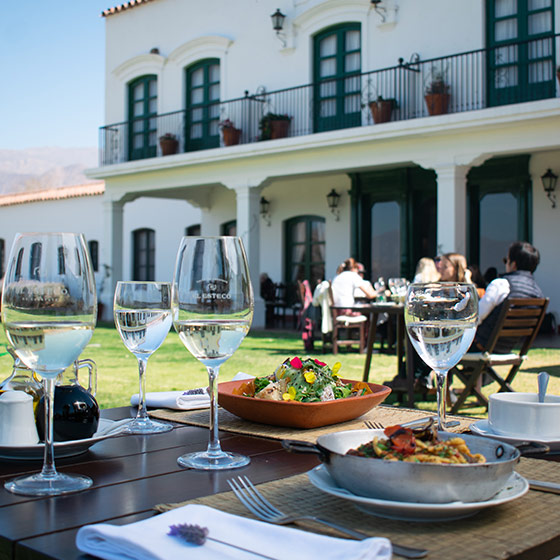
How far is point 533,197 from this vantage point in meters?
12.9

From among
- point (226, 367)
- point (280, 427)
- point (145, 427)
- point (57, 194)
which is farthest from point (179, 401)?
point (57, 194)

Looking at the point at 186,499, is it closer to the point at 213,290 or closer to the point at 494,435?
the point at 213,290

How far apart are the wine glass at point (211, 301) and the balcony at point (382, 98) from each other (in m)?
10.7

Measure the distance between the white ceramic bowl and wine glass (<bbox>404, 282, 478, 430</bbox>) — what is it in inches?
4.9

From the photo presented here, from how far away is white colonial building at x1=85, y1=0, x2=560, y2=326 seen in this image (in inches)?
469

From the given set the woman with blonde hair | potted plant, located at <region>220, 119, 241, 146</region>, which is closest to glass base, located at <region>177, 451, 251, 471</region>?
the woman with blonde hair

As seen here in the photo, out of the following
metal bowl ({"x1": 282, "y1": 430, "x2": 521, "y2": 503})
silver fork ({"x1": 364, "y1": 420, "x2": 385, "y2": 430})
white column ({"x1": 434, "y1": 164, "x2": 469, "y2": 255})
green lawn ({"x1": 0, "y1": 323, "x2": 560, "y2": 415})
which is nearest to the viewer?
metal bowl ({"x1": 282, "y1": 430, "x2": 521, "y2": 503})

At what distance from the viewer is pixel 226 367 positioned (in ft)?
27.0

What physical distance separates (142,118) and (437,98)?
27.3ft

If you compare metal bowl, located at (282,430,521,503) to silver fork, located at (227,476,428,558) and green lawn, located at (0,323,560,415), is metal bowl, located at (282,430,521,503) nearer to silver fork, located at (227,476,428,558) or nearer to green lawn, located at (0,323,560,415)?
silver fork, located at (227,476,428,558)

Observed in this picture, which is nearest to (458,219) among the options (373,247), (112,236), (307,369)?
(373,247)

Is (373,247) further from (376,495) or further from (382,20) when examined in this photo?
(376,495)

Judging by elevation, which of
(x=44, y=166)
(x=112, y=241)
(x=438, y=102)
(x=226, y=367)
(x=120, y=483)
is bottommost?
(x=226, y=367)

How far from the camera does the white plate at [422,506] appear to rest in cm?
81
